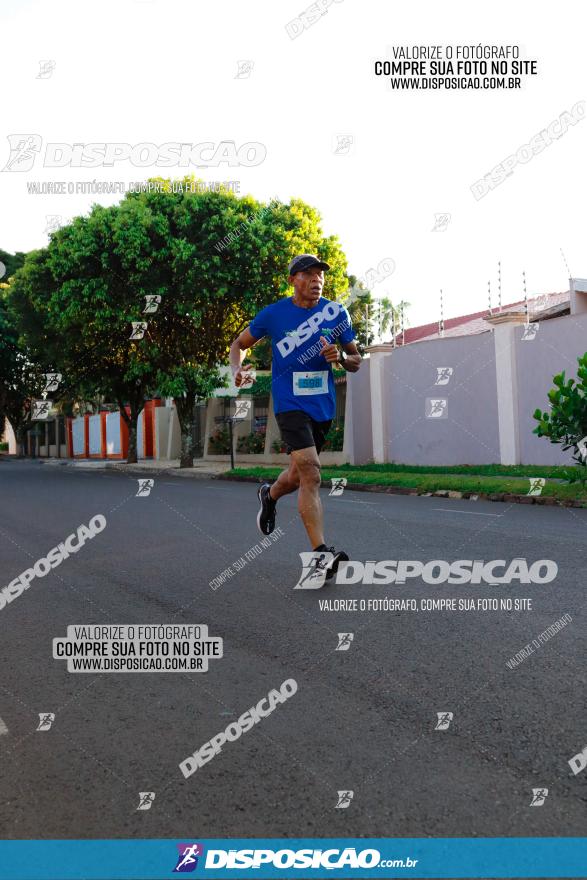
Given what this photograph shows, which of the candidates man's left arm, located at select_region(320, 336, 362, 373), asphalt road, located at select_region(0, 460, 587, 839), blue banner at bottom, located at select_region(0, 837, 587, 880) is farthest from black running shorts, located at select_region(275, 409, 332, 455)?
blue banner at bottom, located at select_region(0, 837, 587, 880)

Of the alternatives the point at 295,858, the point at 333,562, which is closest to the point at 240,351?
the point at 333,562

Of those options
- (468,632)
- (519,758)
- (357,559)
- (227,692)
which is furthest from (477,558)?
(519,758)

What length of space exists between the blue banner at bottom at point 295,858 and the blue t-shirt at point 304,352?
3854 mm

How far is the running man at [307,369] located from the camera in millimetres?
5848

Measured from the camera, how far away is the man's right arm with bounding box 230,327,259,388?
630cm

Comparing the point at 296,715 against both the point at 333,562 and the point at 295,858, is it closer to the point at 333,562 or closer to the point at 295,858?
the point at 295,858

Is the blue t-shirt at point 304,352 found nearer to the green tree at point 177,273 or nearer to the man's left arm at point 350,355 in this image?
the man's left arm at point 350,355

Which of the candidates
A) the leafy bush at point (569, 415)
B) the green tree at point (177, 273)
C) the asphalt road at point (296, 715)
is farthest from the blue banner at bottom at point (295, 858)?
the green tree at point (177, 273)

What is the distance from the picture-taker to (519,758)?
9.15ft

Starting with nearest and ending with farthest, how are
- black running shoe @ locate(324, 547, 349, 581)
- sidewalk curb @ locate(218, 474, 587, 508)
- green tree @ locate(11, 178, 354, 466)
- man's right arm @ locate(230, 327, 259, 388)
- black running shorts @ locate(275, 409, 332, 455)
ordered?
1. black running shoe @ locate(324, 547, 349, 581)
2. black running shorts @ locate(275, 409, 332, 455)
3. man's right arm @ locate(230, 327, 259, 388)
4. sidewalk curb @ locate(218, 474, 587, 508)
5. green tree @ locate(11, 178, 354, 466)

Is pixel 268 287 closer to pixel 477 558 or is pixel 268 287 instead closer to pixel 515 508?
pixel 515 508

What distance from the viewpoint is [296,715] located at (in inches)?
129

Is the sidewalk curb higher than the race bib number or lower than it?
Result: lower

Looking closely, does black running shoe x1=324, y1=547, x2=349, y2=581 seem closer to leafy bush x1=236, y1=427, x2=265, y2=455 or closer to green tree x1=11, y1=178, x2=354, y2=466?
green tree x1=11, y1=178, x2=354, y2=466
